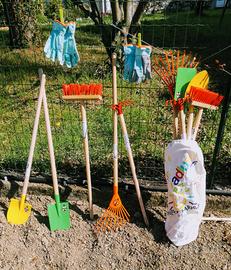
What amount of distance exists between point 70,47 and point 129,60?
16.2 inches

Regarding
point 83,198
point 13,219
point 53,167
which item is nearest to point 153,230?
point 83,198

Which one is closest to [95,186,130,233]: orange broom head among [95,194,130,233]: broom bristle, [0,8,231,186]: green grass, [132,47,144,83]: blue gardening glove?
[95,194,130,233]: broom bristle

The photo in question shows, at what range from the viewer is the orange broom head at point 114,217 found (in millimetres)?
2750

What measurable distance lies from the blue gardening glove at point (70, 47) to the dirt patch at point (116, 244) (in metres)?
1.15

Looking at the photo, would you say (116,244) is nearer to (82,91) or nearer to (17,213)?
(17,213)

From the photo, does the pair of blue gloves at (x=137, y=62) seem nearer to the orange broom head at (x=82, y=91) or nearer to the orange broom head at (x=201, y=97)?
the orange broom head at (x=82, y=91)

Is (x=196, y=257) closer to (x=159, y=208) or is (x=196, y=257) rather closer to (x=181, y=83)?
(x=159, y=208)

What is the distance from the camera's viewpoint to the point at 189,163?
2270mm

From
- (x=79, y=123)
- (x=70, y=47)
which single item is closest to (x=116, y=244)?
(x=70, y=47)

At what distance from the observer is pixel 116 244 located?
2635 mm

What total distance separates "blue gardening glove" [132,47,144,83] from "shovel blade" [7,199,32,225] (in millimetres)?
1378

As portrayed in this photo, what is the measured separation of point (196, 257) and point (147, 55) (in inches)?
58.8

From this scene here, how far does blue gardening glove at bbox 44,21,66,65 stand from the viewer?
90.6 inches

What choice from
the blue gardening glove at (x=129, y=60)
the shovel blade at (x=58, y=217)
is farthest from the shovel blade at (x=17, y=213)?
the blue gardening glove at (x=129, y=60)
